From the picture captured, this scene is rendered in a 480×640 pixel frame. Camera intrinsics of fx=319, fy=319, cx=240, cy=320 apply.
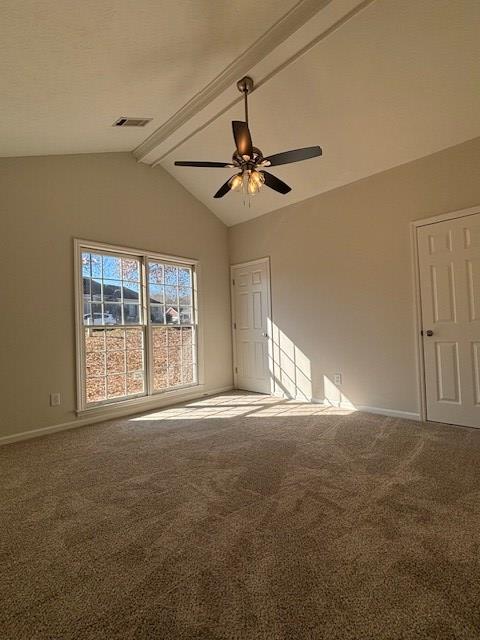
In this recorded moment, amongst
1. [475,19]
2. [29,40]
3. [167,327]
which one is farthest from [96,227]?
[475,19]

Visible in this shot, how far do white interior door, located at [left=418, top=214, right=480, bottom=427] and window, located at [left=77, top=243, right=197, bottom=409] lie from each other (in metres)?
3.24

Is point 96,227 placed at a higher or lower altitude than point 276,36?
lower

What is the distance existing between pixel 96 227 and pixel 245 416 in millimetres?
2988

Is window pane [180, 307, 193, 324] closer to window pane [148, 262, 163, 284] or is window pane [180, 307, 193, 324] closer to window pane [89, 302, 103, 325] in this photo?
window pane [148, 262, 163, 284]

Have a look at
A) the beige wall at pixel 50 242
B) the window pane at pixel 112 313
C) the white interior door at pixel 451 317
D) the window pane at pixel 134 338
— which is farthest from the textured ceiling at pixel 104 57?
the white interior door at pixel 451 317

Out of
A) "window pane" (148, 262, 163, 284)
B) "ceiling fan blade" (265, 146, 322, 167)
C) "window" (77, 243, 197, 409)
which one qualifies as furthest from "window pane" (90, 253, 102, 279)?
"ceiling fan blade" (265, 146, 322, 167)

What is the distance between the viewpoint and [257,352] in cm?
525

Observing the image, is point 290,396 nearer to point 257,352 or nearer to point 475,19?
point 257,352

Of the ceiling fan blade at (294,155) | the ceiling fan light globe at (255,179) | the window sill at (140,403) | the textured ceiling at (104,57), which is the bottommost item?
the window sill at (140,403)

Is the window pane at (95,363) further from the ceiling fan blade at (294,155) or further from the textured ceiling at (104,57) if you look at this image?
the ceiling fan blade at (294,155)

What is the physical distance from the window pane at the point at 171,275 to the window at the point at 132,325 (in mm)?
15

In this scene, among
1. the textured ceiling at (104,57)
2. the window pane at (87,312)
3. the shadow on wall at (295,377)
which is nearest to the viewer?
the textured ceiling at (104,57)

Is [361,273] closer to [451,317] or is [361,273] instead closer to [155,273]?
[451,317]

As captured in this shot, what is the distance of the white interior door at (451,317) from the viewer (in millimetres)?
3193
